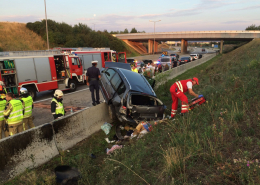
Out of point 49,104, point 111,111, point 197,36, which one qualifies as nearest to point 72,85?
point 49,104

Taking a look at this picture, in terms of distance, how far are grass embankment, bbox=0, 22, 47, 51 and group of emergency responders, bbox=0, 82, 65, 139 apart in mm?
29644

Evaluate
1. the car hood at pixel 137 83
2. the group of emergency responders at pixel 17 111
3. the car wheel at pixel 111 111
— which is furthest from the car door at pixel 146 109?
the group of emergency responders at pixel 17 111

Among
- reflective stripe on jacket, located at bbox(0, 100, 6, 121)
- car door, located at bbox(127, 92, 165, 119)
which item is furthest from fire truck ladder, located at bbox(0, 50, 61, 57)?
car door, located at bbox(127, 92, 165, 119)

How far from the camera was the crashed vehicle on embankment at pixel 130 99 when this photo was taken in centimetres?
641

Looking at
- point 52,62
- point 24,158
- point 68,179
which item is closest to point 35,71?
point 52,62

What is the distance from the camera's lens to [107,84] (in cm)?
805

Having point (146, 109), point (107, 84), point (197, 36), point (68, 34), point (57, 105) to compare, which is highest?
point (197, 36)

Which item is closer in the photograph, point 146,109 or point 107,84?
point 146,109

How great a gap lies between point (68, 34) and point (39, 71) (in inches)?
1485

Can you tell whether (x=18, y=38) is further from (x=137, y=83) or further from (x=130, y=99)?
(x=130, y=99)

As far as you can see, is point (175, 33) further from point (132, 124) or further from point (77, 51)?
point (132, 124)

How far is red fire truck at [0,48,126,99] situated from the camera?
10.2 metres

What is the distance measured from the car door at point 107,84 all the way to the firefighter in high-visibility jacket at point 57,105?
6.87 ft

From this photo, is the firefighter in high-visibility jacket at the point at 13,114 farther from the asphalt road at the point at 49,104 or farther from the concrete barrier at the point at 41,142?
the asphalt road at the point at 49,104
